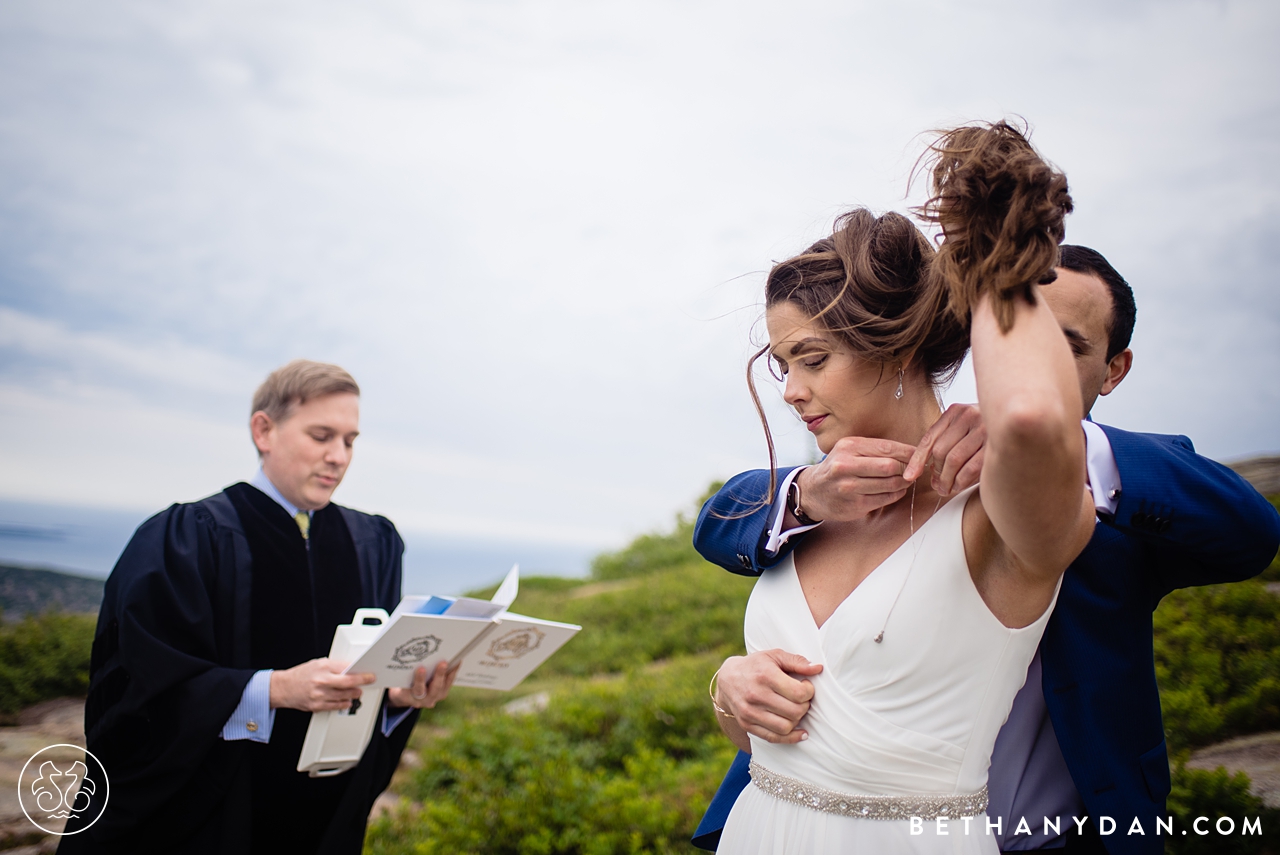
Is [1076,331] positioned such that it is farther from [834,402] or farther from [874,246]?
[834,402]

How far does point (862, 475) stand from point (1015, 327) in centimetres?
54

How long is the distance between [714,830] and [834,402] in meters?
1.28

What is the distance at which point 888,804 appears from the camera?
1652 mm

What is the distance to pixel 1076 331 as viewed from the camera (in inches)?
81.4

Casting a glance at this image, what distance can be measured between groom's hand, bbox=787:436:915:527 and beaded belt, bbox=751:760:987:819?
596 millimetres

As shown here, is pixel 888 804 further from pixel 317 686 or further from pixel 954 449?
pixel 317 686

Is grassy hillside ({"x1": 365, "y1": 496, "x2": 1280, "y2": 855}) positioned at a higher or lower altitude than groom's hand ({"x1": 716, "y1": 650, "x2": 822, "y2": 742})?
lower

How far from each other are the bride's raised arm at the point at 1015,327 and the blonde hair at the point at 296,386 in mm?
2678

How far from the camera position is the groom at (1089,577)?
1495 millimetres

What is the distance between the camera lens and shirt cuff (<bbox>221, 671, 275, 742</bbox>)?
2.81m

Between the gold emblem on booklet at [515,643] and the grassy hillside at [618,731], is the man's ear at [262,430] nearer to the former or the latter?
the gold emblem on booklet at [515,643]

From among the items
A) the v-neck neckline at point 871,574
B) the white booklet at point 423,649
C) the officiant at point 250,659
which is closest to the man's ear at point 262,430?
the officiant at point 250,659

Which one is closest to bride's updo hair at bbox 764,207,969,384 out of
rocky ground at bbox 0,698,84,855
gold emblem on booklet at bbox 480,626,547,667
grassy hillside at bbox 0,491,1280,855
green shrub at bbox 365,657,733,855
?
gold emblem on booklet at bbox 480,626,547,667

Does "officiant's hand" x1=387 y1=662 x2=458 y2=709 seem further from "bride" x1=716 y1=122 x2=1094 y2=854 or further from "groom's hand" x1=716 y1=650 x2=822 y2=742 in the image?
"groom's hand" x1=716 y1=650 x2=822 y2=742
